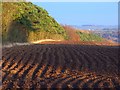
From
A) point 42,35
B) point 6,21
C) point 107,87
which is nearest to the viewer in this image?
point 107,87

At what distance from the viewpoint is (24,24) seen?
1672 inches

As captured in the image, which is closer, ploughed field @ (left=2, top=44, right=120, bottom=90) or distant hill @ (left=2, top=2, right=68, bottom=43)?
ploughed field @ (left=2, top=44, right=120, bottom=90)

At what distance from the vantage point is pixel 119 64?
1631 cm

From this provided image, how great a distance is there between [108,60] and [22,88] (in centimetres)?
681

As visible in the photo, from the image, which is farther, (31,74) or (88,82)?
(31,74)

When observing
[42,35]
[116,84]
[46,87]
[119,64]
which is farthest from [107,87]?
[42,35]

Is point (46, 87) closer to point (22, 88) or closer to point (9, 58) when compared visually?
point (22, 88)

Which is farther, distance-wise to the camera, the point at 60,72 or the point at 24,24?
the point at 24,24

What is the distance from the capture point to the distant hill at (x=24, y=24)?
34.9 metres

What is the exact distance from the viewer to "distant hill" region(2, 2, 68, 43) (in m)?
34.9

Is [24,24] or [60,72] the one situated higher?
[24,24]

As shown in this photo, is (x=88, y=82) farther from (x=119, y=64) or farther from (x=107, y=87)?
(x=119, y=64)

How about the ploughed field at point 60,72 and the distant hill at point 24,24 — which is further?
the distant hill at point 24,24

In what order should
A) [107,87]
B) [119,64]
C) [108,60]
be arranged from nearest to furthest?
[107,87] < [119,64] < [108,60]
